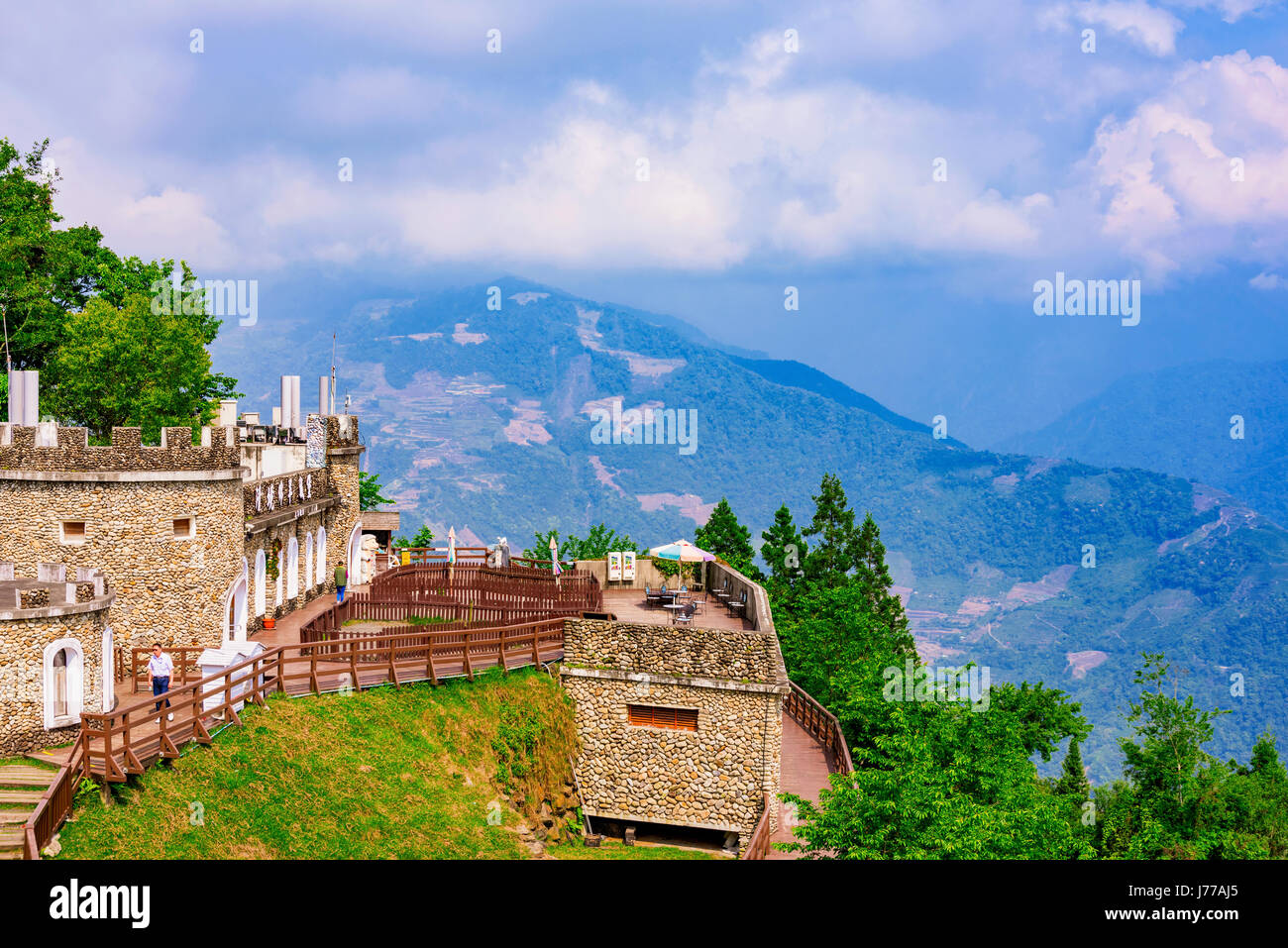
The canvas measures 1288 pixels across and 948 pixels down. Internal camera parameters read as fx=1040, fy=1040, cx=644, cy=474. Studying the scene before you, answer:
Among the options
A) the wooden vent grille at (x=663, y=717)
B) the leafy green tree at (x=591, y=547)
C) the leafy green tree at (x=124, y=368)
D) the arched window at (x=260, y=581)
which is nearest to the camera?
the wooden vent grille at (x=663, y=717)

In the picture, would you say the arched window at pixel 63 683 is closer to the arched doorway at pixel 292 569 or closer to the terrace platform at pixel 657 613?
the arched doorway at pixel 292 569

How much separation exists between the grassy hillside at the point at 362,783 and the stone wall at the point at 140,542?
14.7ft

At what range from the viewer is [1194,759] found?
3469 cm

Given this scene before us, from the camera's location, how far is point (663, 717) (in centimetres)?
2495

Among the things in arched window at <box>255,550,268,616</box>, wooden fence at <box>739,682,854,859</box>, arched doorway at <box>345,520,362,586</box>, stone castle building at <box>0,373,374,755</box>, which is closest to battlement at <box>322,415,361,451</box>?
arched doorway at <box>345,520,362,586</box>

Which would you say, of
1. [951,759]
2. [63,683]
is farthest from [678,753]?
[63,683]

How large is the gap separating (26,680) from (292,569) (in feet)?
42.9

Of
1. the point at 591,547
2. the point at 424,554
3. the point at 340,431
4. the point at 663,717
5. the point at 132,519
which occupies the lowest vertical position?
the point at 663,717

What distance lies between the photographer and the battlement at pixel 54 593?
17.9 metres

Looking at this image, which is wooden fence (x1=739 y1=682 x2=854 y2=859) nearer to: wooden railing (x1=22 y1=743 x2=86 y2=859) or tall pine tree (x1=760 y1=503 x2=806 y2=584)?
wooden railing (x1=22 y1=743 x2=86 y2=859)

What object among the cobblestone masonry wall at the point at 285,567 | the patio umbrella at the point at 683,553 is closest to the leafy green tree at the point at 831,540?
the patio umbrella at the point at 683,553

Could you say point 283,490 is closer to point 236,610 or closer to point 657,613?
point 236,610
